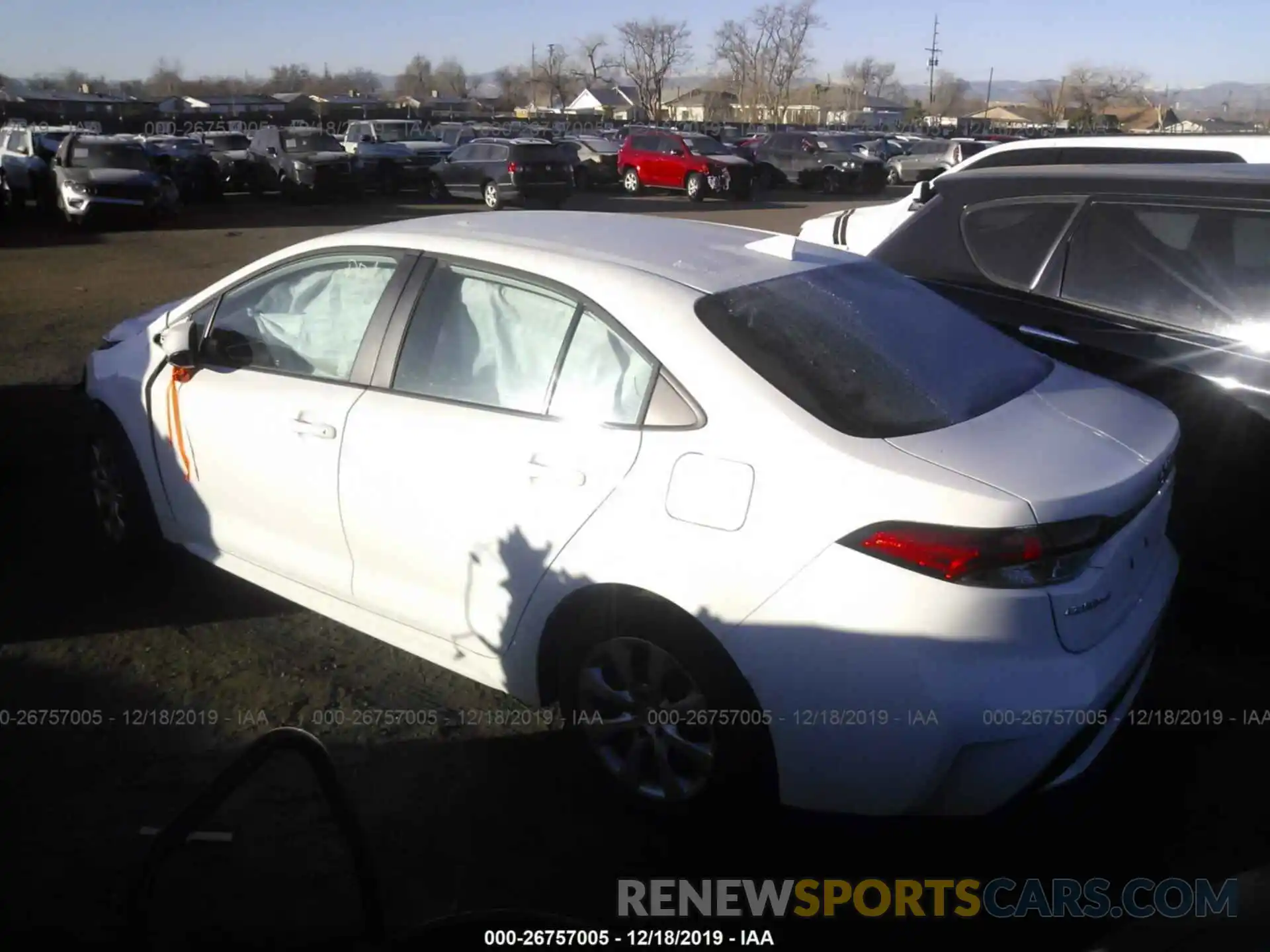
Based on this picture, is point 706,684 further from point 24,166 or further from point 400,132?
point 400,132

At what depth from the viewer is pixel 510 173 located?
22.7 m

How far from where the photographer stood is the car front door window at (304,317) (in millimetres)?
3656

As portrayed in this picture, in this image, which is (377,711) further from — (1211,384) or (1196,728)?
(1211,384)

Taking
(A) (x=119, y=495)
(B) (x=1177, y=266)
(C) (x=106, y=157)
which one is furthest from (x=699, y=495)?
(C) (x=106, y=157)

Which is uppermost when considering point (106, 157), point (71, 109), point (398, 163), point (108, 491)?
point (71, 109)

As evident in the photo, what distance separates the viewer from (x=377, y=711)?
3.68 m

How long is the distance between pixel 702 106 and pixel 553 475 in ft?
336

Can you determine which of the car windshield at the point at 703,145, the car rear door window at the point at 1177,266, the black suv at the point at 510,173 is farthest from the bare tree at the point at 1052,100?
the car rear door window at the point at 1177,266

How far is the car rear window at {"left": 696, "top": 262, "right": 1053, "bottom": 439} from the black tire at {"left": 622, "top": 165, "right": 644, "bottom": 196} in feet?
82.7

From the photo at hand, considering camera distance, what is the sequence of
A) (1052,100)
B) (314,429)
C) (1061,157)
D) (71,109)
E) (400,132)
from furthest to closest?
1. (1052,100)
2. (71,109)
3. (400,132)
4. (1061,157)
5. (314,429)

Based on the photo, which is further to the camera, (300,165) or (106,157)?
(300,165)

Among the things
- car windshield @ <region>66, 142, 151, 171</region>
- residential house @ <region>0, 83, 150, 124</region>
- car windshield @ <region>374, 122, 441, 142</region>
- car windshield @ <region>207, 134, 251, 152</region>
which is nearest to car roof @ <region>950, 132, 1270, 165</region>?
car windshield @ <region>66, 142, 151, 171</region>

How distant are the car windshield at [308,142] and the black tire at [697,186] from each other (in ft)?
27.3

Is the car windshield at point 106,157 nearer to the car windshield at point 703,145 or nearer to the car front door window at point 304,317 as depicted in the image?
the car windshield at point 703,145
